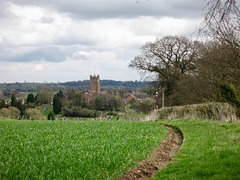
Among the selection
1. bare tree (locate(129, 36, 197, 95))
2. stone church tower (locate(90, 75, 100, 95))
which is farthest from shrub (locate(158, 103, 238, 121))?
stone church tower (locate(90, 75, 100, 95))

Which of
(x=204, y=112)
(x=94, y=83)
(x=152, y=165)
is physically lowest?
(x=152, y=165)

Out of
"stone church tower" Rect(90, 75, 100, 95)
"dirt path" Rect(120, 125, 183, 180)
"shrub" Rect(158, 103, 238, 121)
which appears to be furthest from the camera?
"stone church tower" Rect(90, 75, 100, 95)

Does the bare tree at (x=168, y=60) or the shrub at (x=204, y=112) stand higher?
the bare tree at (x=168, y=60)

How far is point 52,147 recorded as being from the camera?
26.5ft

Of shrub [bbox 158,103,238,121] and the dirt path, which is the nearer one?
the dirt path

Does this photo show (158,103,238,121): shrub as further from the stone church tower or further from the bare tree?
the stone church tower

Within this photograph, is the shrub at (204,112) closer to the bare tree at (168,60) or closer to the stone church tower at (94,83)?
the bare tree at (168,60)

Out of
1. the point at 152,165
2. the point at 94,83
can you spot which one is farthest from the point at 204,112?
the point at 94,83

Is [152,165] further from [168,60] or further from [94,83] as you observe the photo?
[94,83]

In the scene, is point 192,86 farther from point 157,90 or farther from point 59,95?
point 59,95

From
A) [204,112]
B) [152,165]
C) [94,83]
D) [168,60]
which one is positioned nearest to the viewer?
[152,165]

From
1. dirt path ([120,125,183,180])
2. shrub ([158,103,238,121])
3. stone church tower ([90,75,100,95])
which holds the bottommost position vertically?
dirt path ([120,125,183,180])

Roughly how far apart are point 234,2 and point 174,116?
61.6 feet

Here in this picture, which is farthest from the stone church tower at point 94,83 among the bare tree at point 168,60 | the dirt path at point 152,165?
the dirt path at point 152,165
